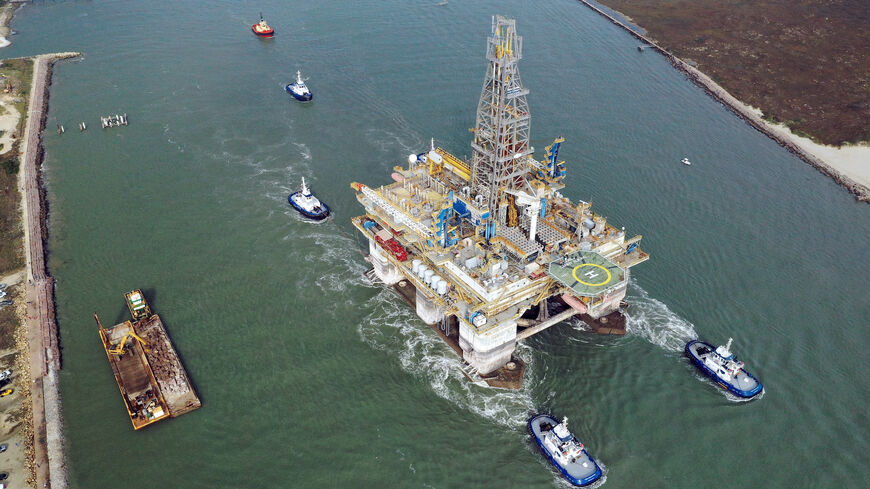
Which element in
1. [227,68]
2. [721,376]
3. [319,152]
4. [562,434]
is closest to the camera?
[562,434]

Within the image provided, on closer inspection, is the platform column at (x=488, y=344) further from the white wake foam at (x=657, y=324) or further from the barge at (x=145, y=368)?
the barge at (x=145, y=368)

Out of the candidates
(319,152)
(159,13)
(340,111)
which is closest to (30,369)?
(319,152)

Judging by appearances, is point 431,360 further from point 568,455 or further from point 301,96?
point 301,96

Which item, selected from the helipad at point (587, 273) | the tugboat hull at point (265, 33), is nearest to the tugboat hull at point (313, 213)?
the helipad at point (587, 273)

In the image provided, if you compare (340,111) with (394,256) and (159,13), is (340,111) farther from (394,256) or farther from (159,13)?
(159,13)

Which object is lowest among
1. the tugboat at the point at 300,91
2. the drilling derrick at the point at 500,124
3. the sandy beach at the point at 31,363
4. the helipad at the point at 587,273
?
the sandy beach at the point at 31,363

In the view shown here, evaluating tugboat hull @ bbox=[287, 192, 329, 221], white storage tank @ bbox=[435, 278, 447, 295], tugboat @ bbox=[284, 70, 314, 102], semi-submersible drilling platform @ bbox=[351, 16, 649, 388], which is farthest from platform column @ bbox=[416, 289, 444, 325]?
tugboat @ bbox=[284, 70, 314, 102]

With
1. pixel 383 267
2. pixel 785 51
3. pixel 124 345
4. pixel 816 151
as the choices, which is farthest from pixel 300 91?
pixel 785 51
